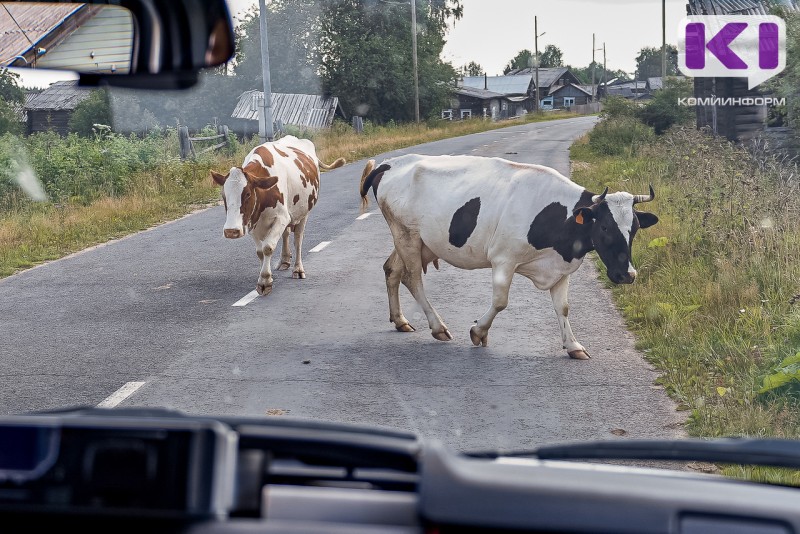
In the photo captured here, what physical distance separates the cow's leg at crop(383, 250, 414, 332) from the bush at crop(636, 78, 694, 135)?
24.7 meters

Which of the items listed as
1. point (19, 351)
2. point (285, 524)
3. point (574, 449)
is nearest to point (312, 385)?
point (19, 351)

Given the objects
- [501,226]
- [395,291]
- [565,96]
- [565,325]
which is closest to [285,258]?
[395,291]

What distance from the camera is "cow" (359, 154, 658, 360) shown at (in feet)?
26.6

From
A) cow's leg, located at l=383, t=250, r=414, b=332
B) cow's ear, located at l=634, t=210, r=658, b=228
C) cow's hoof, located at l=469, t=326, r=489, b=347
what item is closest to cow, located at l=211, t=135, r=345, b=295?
cow's leg, located at l=383, t=250, r=414, b=332

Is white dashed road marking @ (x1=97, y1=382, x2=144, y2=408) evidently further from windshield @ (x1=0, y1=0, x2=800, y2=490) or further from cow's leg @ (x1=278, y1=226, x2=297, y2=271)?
cow's leg @ (x1=278, y1=226, x2=297, y2=271)

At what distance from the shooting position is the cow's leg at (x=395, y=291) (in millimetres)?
8922

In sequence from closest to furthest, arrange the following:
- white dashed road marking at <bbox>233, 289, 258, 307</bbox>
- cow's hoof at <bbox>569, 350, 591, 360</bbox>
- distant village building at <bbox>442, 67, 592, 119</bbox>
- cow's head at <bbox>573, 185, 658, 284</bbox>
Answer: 1. cow's hoof at <bbox>569, 350, 591, 360</bbox>
2. cow's head at <bbox>573, 185, 658, 284</bbox>
3. white dashed road marking at <bbox>233, 289, 258, 307</bbox>
4. distant village building at <bbox>442, 67, 592, 119</bbox>

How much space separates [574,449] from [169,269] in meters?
10.7

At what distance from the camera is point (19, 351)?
8242 millimetres

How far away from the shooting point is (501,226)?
326 inches

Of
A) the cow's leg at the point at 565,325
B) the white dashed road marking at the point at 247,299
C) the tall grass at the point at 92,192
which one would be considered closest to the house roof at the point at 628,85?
the tall grass at the point at 92,192

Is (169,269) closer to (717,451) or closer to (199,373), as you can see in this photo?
(199,373)

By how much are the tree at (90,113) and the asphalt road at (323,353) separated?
119 ft

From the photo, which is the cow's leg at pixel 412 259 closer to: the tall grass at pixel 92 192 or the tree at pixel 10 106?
the tall grass at pixel 92 192
